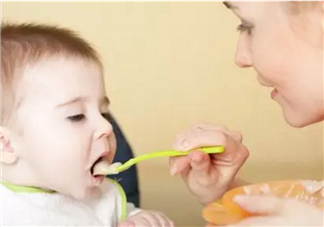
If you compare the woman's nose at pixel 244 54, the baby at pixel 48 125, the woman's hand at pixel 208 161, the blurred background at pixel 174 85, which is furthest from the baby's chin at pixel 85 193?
the blurred background at pixel 174 85

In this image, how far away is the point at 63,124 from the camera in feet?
2.83

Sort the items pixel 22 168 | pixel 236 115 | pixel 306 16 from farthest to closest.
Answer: pixel 236 115
pixel 22 168
pixel 306 16

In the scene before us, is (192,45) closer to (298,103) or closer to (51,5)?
(51,5)

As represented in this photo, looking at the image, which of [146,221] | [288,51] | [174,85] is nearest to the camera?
[288,51]

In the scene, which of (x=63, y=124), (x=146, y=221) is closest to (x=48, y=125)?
(x=63, y=124)

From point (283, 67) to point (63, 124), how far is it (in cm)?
27

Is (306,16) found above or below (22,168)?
above

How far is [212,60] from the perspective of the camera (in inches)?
56.7

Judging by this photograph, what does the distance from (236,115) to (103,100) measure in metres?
0.56

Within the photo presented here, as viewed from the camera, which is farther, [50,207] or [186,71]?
[186,71]

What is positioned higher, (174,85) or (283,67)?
(283,67)

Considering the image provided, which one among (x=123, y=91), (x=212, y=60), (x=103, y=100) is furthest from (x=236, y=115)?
(x=103, y=100)

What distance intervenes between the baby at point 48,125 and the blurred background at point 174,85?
1.70 feet

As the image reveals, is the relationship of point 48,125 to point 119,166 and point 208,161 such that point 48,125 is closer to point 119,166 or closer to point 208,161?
point 119,166
